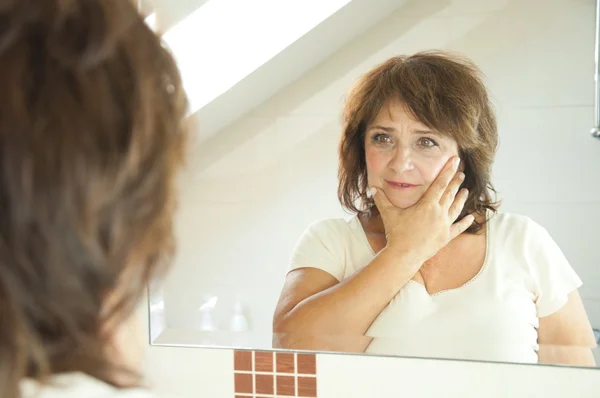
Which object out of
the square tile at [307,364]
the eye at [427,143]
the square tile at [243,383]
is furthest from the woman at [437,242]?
the square tile at [243,383]

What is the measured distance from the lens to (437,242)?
1103 mm

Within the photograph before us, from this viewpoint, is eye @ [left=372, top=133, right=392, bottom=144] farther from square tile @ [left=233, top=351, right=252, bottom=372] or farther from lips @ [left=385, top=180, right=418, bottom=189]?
square tile @ [left=233, top=351, right=252, bottom=372]

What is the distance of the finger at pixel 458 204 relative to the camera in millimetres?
1085

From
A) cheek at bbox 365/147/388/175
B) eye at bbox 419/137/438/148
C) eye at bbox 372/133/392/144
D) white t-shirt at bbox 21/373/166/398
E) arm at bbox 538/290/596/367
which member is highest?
eye at bbox 372/133/392/144

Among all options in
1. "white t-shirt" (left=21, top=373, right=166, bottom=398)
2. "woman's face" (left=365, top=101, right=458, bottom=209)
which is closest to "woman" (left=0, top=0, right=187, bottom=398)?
"white t-shirt" (left=21, top=373, right=166, bottom=398)

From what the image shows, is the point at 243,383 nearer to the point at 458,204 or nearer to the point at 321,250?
the point at 321,250

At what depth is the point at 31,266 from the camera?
1.27ft

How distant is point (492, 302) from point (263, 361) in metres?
0.45

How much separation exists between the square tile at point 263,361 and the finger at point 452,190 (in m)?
0.44

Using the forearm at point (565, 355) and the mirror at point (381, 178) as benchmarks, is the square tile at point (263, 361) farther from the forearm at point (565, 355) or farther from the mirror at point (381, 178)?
the forearm at point (565, 355)

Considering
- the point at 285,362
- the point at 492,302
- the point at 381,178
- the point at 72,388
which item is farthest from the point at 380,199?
the point at 72,388

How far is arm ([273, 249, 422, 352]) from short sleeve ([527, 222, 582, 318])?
196 millimetres

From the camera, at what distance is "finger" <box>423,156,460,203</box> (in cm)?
107

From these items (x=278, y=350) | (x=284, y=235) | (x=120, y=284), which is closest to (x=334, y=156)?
(x=284, y=235)
